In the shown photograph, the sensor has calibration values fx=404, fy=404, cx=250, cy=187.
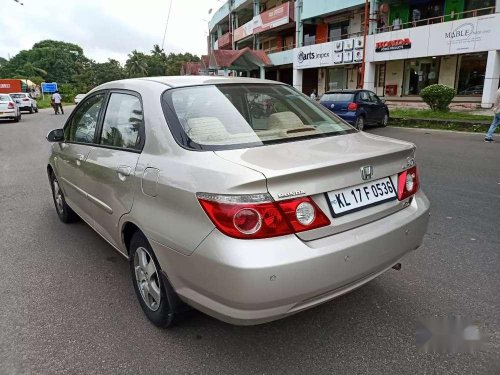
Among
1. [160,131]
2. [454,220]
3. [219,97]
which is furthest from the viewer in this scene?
[454,220]

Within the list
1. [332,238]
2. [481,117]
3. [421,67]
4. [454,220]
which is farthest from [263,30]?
[332,238]

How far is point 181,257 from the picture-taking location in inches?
86.7

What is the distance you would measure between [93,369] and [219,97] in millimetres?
1911

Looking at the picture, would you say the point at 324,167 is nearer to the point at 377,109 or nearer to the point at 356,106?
the point at 356,106

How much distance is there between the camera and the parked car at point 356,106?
13.6m

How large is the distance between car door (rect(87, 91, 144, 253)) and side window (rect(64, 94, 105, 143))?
0.22m

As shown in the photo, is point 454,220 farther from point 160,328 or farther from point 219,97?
point 160,328

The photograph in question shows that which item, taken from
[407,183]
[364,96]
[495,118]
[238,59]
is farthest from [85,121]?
[238,59]

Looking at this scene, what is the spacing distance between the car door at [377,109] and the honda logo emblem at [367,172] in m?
13.1

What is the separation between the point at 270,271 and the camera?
1941mm

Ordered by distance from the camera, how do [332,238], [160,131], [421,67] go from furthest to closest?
[421,67], [160,131], [332,238]

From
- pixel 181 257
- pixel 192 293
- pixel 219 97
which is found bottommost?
pixel 192 293

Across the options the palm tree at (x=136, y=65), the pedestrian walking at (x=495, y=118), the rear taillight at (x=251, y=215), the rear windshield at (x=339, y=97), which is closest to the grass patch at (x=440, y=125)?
the pedestrian walking at (x=495, y=118)

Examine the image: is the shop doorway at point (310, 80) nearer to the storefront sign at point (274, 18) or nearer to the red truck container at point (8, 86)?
the storefront sign at point (274, 18)
